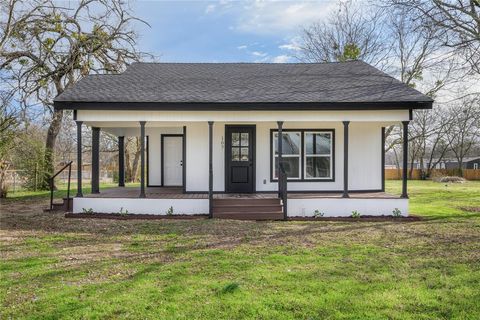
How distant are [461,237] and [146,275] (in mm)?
6212

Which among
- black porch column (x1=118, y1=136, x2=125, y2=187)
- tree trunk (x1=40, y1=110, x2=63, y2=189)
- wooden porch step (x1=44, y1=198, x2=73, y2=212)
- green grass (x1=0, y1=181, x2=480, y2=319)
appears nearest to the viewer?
green grass (x1=0, y1=181, x2=480, y2=319)

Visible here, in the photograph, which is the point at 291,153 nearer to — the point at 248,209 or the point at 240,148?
the point at 240,148

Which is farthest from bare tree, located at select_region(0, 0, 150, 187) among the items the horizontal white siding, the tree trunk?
the horizontal white siding

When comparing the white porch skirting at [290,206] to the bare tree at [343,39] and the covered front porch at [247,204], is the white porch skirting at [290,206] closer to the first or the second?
the covered front porch at [247,204]

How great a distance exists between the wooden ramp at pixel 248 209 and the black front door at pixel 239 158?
154 cm

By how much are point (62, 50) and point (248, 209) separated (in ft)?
44.8

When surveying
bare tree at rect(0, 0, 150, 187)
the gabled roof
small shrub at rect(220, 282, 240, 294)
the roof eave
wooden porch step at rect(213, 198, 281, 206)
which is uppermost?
bare tree at rect(0, 0, 150, 187)

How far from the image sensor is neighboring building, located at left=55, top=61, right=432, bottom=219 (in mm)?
10242

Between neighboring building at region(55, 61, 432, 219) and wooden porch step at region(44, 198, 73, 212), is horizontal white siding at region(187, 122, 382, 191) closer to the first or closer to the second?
neighboring building at region(55, 61, 432, 219)

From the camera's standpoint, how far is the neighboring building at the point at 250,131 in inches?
403

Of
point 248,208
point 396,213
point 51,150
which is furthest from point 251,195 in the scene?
point 51,150

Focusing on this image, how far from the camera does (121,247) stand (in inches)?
261

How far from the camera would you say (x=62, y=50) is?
59.5 ft

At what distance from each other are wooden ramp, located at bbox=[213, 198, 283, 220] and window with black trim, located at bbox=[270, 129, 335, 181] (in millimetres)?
2042
